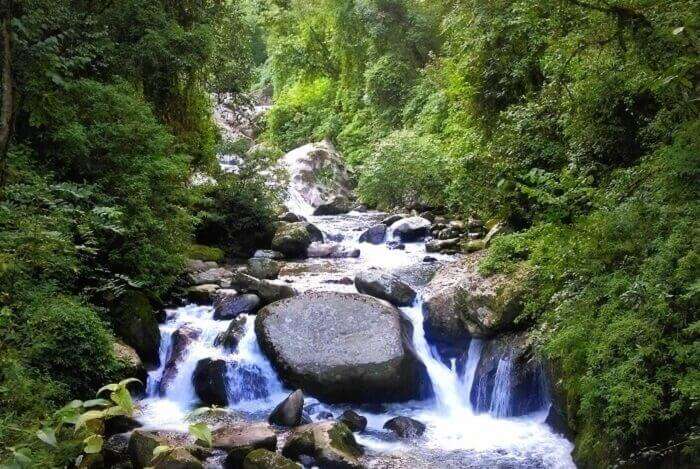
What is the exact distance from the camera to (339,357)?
7.87 meters

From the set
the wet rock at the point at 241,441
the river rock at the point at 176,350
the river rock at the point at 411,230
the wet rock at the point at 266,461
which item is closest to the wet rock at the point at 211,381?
the river rock at the point at 176,350

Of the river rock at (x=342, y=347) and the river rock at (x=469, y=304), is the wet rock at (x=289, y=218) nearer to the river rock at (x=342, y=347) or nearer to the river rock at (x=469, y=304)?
the river rock at (x=342, y=347)

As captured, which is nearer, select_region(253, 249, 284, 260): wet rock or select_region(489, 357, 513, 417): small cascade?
select_region(489, 357, 513, 417): small cascade

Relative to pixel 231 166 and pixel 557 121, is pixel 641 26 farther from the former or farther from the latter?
pixel 231 166

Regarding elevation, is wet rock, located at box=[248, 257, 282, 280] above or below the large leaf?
above

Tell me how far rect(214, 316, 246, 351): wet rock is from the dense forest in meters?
1.20

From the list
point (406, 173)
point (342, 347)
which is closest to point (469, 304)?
point (342, 347)

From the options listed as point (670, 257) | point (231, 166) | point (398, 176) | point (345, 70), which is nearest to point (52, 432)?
point (670, 257)

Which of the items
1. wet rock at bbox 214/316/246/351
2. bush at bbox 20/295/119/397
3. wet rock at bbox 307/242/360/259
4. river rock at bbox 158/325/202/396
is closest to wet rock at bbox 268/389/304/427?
wet rock at bbox 214/316/246/351

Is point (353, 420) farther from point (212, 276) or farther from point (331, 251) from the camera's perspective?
point (331, 251)

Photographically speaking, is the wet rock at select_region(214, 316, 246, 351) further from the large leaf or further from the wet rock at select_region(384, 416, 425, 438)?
the large leaf

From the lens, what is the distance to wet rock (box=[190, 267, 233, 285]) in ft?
35.4

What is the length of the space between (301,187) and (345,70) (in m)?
9.87

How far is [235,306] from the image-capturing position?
374 inches
